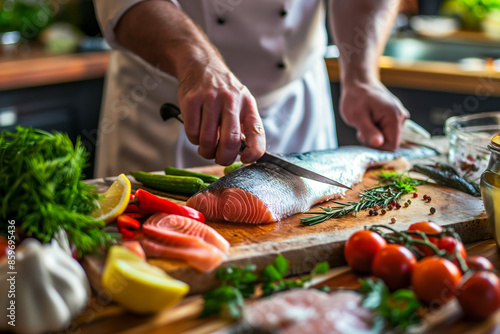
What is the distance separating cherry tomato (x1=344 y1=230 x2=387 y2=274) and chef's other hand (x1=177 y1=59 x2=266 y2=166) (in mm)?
415

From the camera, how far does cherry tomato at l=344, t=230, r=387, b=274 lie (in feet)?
4.09

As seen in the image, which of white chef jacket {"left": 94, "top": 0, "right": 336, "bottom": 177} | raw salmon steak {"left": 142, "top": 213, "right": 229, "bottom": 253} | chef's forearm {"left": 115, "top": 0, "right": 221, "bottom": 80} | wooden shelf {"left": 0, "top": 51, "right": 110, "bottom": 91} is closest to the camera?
raw salmon steak {"left": 142, "top": 213, "right": 229, "bottom": 253}

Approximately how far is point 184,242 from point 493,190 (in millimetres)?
788

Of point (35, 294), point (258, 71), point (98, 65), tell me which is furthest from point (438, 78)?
point (35, 294)

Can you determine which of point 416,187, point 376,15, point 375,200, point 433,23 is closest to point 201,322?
point 375,200

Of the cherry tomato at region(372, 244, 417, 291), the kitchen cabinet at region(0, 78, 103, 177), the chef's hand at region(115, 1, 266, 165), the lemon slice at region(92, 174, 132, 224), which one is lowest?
the kitchen cabinet at region(0, 78, 103, 177)

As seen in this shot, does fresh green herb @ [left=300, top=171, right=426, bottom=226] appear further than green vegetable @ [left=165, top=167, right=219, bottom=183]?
No

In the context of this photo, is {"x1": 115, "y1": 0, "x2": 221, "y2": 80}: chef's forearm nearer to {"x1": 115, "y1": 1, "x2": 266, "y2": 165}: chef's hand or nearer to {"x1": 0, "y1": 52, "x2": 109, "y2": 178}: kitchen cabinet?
{"x1": 115, "y1": 1, "x2": 266, "y2": 165}: chef's hand

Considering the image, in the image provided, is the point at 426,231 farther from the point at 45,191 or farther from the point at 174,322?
the point at 45,191

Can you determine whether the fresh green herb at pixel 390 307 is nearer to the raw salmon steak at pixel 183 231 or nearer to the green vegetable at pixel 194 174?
the raw salmon steak at pixel 183 231

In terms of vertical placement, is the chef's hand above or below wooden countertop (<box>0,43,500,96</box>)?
above

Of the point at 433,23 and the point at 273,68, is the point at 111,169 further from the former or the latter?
the point at 433,23

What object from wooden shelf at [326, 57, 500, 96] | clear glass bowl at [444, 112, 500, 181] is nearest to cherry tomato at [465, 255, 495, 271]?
clear glass bowl at [444, 112, 500, 181]

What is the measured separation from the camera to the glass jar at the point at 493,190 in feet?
4.53
